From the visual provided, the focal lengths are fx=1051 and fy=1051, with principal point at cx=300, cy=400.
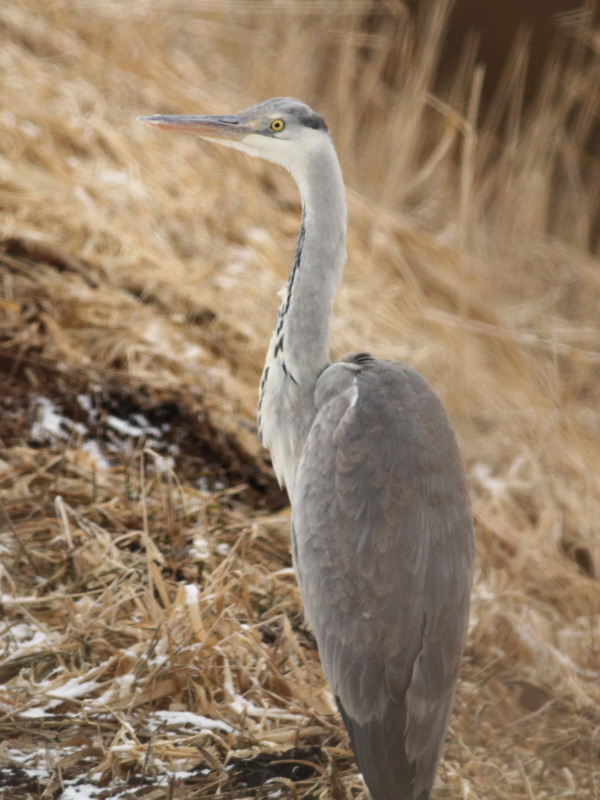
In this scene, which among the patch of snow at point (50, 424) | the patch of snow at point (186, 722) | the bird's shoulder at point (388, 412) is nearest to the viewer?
the bird's shoulder at point (388, 412)

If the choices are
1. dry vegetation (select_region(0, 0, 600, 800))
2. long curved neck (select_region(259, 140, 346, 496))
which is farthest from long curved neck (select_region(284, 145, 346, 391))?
dry vegetation (select_region(0, 0, 600, 800))

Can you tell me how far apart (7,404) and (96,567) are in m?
0.80

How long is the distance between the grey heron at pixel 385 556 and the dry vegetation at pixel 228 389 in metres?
0.28

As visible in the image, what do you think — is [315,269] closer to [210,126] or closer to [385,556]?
[210,126]

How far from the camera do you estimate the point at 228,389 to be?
371 centimetres

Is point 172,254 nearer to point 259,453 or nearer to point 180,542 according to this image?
point 259,453

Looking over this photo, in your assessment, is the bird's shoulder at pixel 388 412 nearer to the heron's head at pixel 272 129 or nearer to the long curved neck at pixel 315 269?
the long curved neck at pixel 315 269

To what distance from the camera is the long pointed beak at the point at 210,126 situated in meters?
2.42

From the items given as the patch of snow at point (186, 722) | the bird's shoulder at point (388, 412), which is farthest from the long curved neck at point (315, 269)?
the patch of snow at point (186, 722)

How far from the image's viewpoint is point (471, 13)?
26.8 feet

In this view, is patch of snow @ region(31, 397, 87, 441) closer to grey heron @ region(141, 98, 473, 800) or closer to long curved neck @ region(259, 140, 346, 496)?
long curved neck @ region(259, 140, 346, 496)

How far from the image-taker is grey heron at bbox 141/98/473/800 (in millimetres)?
2021

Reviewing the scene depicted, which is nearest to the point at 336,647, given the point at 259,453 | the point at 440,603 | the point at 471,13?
the point at 440,603

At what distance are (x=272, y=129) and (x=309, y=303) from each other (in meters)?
0.41
